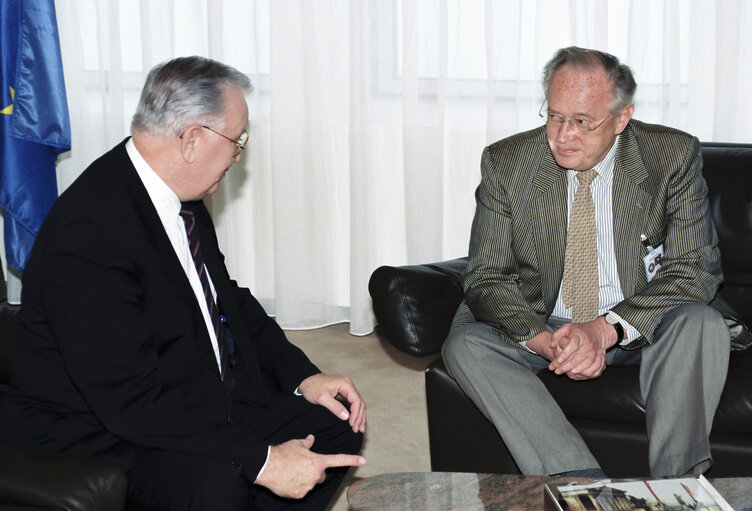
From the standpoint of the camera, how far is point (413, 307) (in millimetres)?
2381

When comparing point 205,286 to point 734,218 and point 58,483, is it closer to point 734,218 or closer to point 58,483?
point 58,483

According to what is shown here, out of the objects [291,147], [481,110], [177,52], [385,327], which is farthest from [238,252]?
[385,327]

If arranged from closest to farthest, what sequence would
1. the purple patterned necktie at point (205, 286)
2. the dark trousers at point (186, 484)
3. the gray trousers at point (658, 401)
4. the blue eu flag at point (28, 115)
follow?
the dark trousers at point (186, 484), the purple patterned necktie at point (205, 286), the gray trousers at point (658, 401), the blue eu flag at point (28, 115)

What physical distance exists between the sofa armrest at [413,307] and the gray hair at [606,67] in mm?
652

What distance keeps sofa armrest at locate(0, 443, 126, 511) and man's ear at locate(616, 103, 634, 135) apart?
161 cm

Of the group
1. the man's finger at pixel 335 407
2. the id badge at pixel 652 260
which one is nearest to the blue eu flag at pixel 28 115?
the man's finger at pixel 335 407

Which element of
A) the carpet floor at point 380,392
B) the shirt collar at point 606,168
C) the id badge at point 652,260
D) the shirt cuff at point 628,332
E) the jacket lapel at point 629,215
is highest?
the shirt collar at point 606,168

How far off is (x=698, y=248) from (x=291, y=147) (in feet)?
6.68

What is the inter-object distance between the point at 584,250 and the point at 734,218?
22.6 inches

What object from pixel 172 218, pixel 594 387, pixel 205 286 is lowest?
pixel 594 387

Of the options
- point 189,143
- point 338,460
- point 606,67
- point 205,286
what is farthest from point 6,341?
point 606,67

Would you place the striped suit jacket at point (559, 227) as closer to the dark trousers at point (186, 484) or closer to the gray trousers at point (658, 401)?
the gray trousers at point (658, 401)

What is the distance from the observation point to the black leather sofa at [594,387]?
2.21 meters

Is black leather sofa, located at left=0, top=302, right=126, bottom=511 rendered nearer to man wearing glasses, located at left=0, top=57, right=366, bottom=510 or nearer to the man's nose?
man wearing glasses, located at left=0, top=57, right=366, bottom=510
